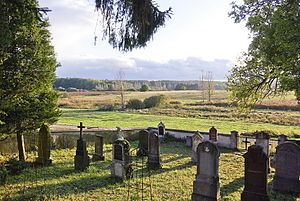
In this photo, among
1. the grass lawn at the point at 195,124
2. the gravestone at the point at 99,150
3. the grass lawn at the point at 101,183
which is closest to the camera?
the grass lawn at the point at 101,183

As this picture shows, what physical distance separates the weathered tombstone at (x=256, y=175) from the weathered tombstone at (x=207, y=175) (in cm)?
81

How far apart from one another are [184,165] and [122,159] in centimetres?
348

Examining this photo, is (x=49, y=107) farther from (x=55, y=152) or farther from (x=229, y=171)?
(x=229, y=171)

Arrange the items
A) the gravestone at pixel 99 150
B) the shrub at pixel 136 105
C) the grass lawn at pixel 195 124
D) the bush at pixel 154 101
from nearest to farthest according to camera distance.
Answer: the gravestone at pixel 99 150, the grass lawn at pixel 195 124, the shrub at pixel 136 105, the bush at pixel 154 101

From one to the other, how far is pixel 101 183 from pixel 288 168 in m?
6.19

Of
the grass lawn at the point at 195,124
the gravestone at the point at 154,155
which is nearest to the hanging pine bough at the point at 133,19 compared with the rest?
the gravestone at the point at 154,155

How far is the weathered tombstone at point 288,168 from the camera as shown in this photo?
366 inches

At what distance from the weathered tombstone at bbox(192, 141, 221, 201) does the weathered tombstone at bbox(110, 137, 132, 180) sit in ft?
10.7

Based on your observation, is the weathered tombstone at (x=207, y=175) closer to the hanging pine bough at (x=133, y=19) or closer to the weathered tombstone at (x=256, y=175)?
the weathered tombstone at (x=256, y=175)

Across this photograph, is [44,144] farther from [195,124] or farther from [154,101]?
[154,101]

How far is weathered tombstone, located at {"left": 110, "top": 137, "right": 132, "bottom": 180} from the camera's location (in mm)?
10933

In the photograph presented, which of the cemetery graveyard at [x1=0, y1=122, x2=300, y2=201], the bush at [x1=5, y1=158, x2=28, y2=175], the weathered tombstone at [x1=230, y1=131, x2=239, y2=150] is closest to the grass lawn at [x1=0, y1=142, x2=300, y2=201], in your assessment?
the cemetery graveyard at [x1=0, y1=122, x2=300, y2=201]

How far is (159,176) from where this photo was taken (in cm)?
1144

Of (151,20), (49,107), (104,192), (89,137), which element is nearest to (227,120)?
(89,137)
